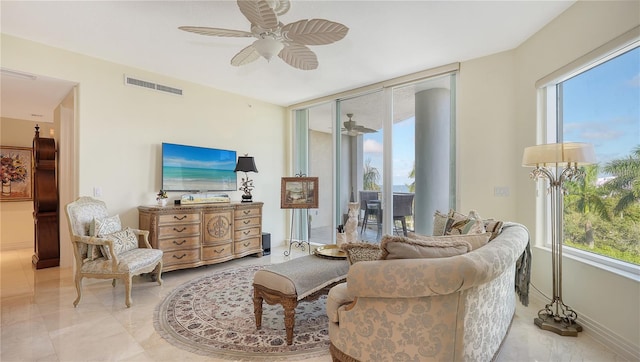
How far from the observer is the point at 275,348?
85.6 inches

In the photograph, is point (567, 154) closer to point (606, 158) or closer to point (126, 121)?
point (606, 158)

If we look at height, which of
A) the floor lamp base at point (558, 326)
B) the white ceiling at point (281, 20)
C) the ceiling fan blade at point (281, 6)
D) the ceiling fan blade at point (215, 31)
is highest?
the white ceiling at point (281, 20)

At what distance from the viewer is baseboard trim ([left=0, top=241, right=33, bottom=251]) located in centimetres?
556

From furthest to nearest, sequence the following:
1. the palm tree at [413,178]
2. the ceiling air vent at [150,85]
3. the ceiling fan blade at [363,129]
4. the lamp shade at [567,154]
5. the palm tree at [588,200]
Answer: the ceiling fan blade at [363,129] < the palm tree at [413,178] < the ceiling air vent at [150,85] < the palm tree at [588,200] < the lamp shade at [567,154]

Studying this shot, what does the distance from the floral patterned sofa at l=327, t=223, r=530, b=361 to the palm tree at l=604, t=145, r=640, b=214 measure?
140cm

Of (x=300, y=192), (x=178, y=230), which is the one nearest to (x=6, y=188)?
(x=178, y=230)

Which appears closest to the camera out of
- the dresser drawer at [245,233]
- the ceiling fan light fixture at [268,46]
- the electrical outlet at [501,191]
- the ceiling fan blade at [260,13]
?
the ceiling fan blade at [260,13]

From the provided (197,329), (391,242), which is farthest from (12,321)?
(391,242)

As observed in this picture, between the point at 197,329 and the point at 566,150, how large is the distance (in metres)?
3.36

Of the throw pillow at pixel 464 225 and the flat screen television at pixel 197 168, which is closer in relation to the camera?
the throw pillow at pixel 464 225

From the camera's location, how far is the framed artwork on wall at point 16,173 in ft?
18.4

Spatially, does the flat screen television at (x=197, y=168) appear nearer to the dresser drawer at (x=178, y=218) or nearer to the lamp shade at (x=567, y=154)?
the dresser drawer at (x=178, y=218)

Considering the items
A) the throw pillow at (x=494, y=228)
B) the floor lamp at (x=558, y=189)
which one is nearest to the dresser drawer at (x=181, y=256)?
the throw pillow at (x=494, y=228)

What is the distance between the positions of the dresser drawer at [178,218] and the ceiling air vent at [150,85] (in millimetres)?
1871
